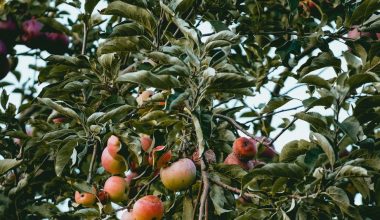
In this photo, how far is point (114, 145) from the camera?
1985 millimetres

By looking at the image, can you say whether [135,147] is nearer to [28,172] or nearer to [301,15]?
[28,172]

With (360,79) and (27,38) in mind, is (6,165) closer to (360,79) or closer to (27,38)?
(27,38)

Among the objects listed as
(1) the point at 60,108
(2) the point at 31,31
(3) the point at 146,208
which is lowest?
(2) the point at 31,31

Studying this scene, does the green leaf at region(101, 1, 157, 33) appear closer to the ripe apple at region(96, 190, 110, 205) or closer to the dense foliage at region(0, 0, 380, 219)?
the dense foliage at region(0, 0, 380, 219)

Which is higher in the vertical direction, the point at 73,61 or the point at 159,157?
the point at 73,61

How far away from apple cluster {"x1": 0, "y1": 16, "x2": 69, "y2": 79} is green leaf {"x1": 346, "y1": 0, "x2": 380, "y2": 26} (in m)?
1.83

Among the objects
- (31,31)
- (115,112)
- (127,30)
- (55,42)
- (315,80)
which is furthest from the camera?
(55,42)

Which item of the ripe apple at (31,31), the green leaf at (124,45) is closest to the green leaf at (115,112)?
the green leaf at (124,45)

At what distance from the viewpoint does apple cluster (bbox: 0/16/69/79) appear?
3.26m

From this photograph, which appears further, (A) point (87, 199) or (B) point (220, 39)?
(A) point (87, 199)

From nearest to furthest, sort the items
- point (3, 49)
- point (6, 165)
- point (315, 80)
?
1. point (315, 80)
2. point (6, 165)
3. point (3, 49)

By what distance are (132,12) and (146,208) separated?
628mm

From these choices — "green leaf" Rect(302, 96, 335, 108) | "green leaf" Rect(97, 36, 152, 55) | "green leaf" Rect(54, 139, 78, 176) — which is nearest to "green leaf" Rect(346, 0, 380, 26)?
"green leaf" Rect(302, 96, 335, 108)

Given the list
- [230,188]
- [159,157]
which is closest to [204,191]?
[230,188]
